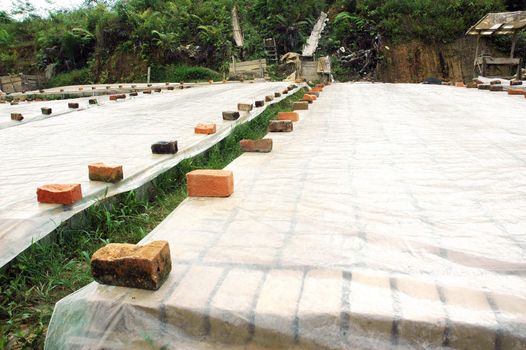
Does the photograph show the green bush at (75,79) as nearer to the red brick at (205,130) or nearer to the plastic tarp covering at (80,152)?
the plastic tarp covering at (80,152)

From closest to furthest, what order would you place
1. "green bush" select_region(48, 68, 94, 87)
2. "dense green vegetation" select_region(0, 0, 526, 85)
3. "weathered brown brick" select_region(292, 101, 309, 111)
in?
"weathered brown brick" select_region(292, 101, 309, 111)
"dense green vegetation" select_region(0, 0, 526, 85)
"green bush" select_region(48, 68, 94, 87)

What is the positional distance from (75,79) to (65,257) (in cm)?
1709

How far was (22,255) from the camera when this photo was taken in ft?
5.24

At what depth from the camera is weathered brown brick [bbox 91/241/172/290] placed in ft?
3.92

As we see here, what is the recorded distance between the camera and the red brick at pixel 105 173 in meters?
2.22

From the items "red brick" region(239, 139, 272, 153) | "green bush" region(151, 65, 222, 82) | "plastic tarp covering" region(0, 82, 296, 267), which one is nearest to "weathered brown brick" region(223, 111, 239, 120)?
"plastic tarp covering" region(0, 82, 296, 267)

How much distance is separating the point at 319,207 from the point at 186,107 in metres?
3.80

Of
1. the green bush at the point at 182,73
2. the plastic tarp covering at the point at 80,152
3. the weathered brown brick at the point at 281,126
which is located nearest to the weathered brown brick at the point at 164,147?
the plastic tarp covering at the point at 80,152

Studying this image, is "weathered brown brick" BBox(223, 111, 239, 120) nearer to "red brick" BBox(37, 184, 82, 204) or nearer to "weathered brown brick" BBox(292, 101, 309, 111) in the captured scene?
"weathered brown brick" BBox(292, 101, 309, 111)

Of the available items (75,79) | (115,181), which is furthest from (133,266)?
(75,79)

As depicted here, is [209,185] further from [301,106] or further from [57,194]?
[301,106]

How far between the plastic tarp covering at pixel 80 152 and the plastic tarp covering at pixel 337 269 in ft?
1.74

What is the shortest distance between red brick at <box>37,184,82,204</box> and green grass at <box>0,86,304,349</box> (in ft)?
0.36

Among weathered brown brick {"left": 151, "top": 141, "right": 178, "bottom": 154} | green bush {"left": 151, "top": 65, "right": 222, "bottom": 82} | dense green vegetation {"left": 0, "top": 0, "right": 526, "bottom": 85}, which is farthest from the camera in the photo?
dense green vegetation {"left": 0, "top": 0, "right": 526, "bottom": 85}
